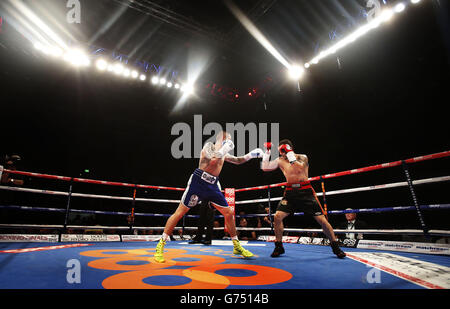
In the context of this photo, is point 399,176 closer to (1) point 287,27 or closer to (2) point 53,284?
(1) point 287,27

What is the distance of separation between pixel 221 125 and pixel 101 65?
18.1ft

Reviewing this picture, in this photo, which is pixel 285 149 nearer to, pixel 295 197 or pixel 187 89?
pixel 295 197

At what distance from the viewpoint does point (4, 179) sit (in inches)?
146

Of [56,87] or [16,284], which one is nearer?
[16,284]

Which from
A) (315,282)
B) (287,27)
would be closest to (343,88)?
(287,27)

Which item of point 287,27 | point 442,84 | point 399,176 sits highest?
point 287,27

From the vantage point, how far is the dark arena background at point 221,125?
1.78 metres

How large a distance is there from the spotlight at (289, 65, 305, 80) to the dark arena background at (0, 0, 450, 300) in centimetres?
4

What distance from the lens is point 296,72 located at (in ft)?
22.3

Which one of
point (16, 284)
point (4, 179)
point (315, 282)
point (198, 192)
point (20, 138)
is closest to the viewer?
point (16, 284)

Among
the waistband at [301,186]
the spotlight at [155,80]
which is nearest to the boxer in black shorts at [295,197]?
the waistband at [301,186]

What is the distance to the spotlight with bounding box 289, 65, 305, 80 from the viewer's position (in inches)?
263

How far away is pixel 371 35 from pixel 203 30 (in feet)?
14.6

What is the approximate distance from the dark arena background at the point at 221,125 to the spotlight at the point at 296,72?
1.7 inches
